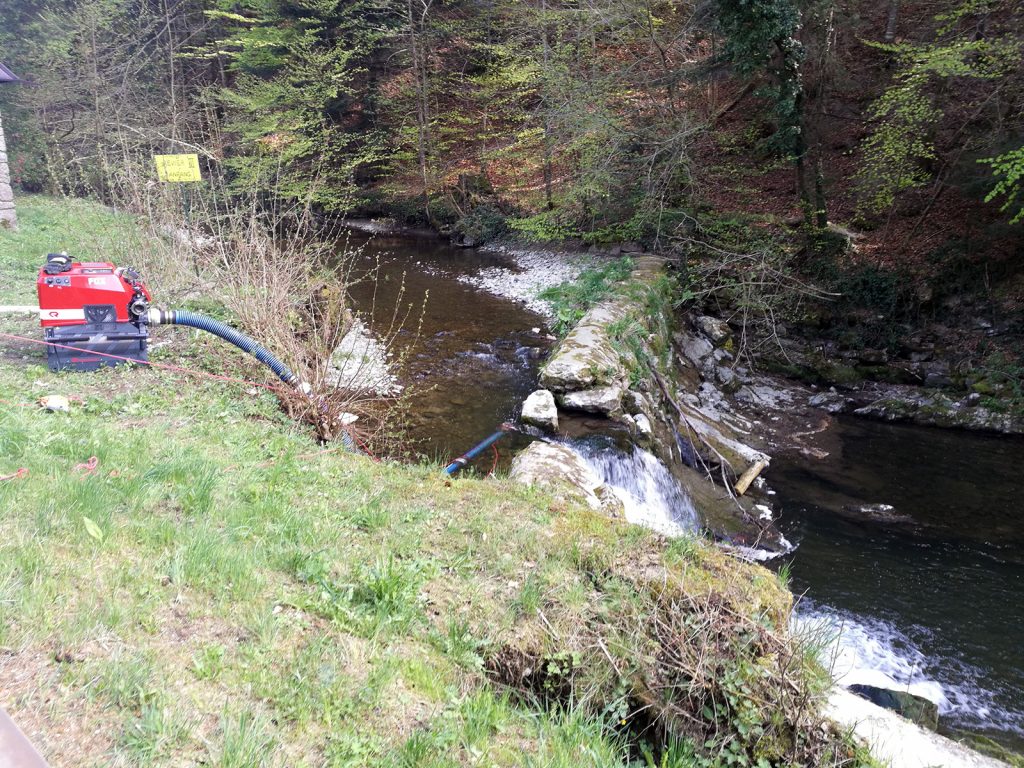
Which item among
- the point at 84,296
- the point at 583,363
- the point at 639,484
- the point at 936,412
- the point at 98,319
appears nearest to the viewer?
the point at 84,296

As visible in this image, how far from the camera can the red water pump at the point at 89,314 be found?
5383 mm

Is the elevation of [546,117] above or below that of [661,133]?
above

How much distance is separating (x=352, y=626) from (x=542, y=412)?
413cm

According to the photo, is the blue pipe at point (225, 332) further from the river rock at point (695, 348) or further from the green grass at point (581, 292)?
the river rock at point (695, 348)

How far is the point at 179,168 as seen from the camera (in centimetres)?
835

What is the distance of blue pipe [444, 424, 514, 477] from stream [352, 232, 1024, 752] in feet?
0.43

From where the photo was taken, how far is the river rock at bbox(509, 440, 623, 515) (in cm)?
473

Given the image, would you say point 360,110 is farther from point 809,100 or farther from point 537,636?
point 537,636

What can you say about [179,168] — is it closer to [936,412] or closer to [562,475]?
[562,475]

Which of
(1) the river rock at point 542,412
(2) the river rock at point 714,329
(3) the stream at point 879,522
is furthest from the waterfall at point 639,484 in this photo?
(2) the river rock at point 714,329

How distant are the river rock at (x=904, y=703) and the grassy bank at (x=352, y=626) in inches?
58.3

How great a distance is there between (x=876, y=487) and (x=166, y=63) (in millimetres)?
26289

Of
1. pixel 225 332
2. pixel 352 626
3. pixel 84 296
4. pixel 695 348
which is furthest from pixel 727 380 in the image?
pixel 84 296

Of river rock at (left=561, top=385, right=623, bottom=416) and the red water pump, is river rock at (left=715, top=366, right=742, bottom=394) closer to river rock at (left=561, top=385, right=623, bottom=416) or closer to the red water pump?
river rock at (left=561, top=385, right=623, bottom=416)
